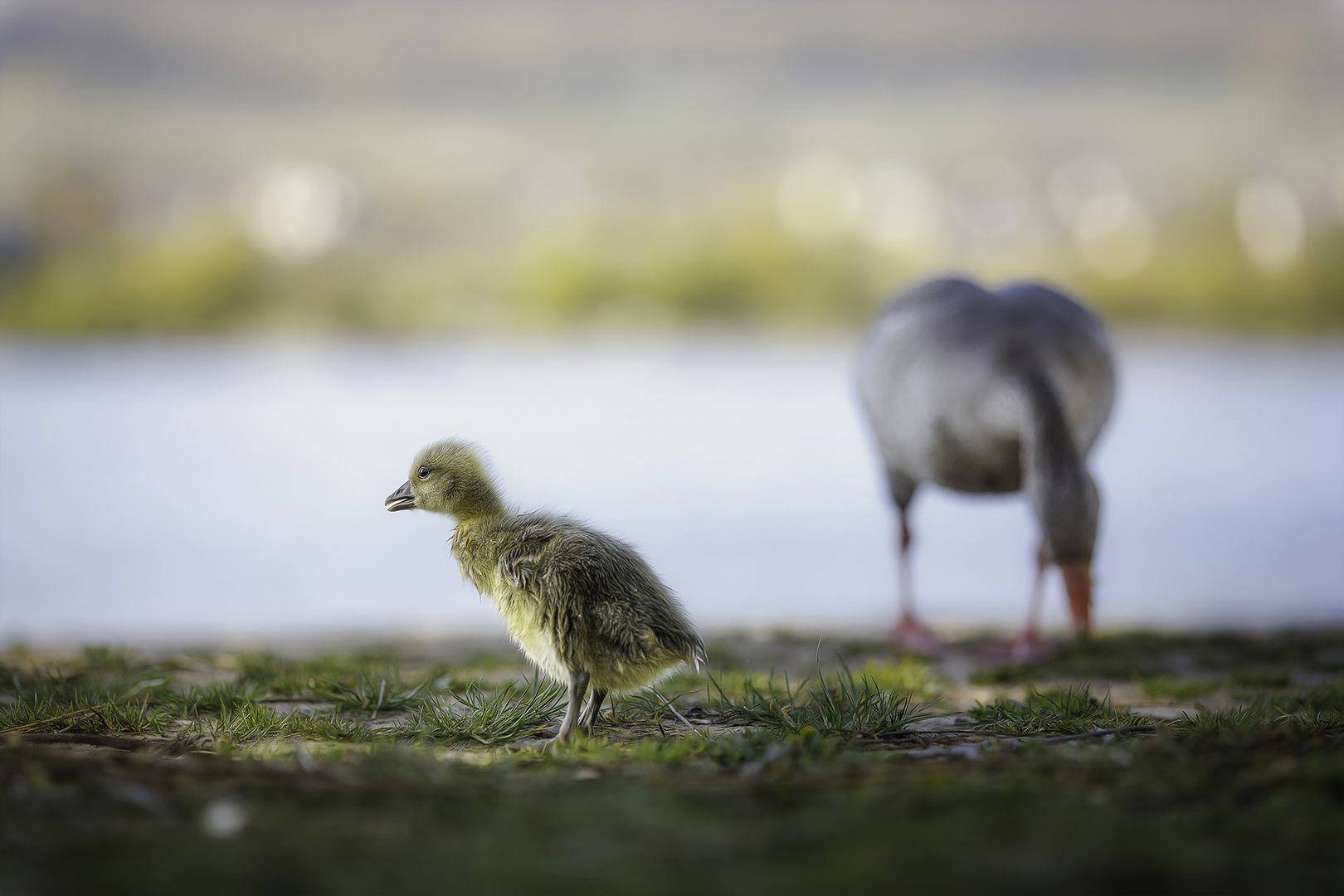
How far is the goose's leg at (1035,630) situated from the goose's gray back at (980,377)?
15.9 inches

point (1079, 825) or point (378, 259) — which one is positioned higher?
point (378, 259)

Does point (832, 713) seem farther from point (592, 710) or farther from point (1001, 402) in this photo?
point (1001, 402)

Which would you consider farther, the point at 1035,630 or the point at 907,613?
the point at 907,613

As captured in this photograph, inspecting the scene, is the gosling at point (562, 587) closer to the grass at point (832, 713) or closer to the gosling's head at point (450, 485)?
the gosling's head at point (450, 485)

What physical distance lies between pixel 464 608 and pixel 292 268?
24.8ft

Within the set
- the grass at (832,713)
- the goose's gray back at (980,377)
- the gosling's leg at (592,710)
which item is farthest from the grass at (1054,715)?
the goose's gray back at (980,377)

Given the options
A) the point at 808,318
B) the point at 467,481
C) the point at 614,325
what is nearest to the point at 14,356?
the point at 614,325

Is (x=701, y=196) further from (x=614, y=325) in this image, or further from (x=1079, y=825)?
(x=1079, y=825)

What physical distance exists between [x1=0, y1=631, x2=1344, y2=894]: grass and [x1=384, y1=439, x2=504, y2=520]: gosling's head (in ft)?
1.57

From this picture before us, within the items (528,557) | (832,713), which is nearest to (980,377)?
(832,713)

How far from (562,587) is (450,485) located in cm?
48

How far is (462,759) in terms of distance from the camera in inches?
96.2

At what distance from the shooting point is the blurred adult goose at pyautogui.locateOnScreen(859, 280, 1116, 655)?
3.90m

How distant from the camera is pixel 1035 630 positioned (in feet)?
15.9
